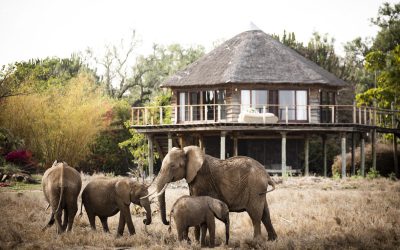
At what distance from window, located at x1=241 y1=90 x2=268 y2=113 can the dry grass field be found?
1271cm

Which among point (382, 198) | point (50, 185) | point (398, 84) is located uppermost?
point (398, 84)

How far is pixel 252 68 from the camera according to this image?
3572cm

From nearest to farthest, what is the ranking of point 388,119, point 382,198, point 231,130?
point 382,198
point 231,130
point 388,119

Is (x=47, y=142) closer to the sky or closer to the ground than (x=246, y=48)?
closer to the ground

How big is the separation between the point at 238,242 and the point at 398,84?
2682 centimetres

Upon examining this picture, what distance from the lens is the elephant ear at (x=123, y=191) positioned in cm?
1316

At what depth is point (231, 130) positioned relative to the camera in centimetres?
3266

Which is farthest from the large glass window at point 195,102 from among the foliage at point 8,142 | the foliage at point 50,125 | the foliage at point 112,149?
the foliage at point 8,142

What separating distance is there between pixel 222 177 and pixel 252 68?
23.1 m

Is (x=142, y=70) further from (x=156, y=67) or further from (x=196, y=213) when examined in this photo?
(x=196, y=213)

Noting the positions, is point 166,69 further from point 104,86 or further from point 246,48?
point 246,48

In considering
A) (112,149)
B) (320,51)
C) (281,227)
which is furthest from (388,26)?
(281,227)

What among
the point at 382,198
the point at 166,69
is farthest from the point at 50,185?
the point at 166,69

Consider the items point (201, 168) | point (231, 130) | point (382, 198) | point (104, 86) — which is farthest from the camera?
point (104, 86)
